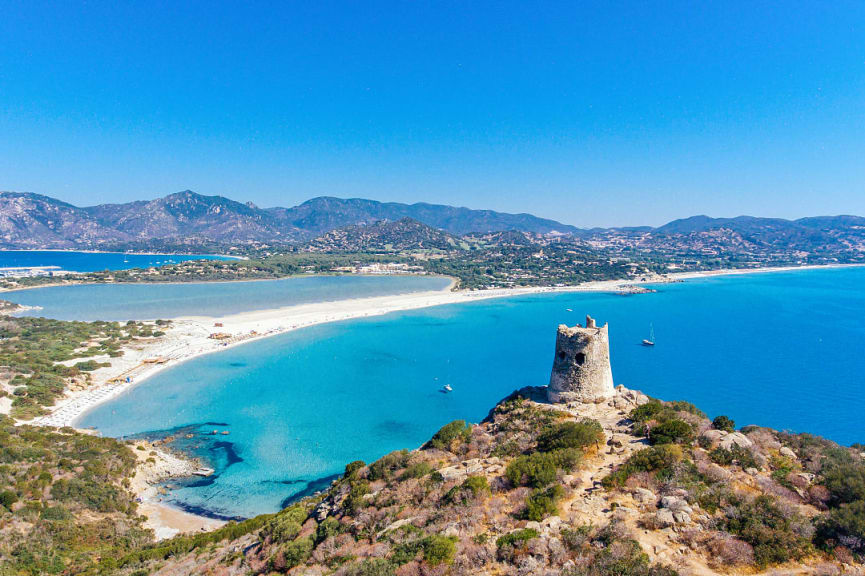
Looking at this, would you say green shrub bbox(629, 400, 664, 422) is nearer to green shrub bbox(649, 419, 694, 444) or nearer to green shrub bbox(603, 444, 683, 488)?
green shrub bbox(649, 419, 694, 444)

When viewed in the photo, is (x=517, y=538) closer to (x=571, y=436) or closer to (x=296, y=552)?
(x=571, y=436)

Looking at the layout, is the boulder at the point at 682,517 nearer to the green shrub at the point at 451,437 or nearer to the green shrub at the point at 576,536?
the green shrub at the point at 576,536

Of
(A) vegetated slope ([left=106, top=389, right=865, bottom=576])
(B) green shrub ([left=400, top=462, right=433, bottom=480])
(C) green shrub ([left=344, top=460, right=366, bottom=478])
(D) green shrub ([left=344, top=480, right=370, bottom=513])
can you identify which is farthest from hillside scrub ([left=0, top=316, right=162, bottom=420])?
(B) green shrub ([left=400, top=462, right=433, bottom=480])

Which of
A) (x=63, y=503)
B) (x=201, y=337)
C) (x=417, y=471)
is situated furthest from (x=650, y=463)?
(x=201, y=337)

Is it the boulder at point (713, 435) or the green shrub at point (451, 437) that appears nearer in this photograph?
the boulder at point (713, 435)

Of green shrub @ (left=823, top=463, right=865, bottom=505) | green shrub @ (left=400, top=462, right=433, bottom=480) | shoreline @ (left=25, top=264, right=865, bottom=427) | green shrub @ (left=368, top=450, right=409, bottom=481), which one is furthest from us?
shoreline @ (left=25, top=264, right=865, bottom=427)

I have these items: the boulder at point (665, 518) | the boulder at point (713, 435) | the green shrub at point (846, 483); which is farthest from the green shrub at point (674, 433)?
the boulder at point (665, 518)

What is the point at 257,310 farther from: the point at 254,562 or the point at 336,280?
the point at 254,562
